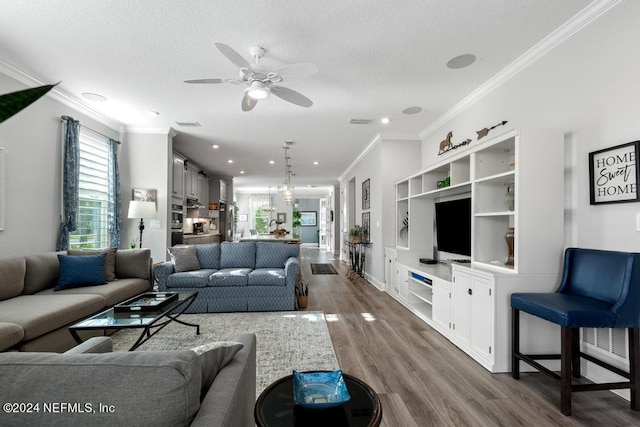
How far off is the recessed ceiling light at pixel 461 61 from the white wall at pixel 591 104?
0.53 m

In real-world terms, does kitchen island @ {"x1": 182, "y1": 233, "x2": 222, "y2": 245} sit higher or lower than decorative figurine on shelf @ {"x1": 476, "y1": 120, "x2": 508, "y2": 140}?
lower

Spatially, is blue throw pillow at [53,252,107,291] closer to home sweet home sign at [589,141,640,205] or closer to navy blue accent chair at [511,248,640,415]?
navy blue accent chair at [511,248,640,415]

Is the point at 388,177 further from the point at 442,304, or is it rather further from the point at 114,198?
the point at 114,198

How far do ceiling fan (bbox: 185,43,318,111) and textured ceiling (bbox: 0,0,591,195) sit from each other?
0.30m

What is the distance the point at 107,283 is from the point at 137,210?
1.35 meters

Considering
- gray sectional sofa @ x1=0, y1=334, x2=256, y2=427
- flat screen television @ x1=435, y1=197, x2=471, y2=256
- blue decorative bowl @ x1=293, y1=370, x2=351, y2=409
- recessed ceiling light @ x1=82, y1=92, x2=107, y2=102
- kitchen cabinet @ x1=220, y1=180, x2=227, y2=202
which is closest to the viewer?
gray sectional sofa @ x1=0, y1=334, x2=256, y2=427

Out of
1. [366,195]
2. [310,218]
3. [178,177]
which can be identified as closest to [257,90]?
[366,195]

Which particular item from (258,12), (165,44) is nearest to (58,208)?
(165,44)

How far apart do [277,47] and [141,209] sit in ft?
10.8

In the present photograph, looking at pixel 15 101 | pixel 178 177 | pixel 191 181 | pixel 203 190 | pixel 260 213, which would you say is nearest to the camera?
pixel 15 101

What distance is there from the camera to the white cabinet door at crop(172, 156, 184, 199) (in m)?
6.56

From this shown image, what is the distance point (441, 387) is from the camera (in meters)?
2.33

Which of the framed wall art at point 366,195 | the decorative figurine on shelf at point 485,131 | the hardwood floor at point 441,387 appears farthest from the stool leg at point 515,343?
the framed wall art at point 366,195

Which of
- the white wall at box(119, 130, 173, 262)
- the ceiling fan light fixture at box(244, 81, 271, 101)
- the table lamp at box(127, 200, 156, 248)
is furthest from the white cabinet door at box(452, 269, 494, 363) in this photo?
the white wall at box(119, 130, 173, 262)
